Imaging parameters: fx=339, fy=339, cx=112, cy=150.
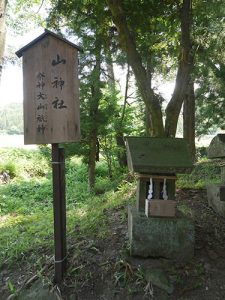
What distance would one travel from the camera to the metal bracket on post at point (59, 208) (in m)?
4.00

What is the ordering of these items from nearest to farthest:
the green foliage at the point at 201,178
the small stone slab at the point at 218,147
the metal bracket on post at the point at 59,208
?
the metal bracket on post at the point at 59,208 < the small stone slab at the point at 218,147 < the green foliage at the point at 201,178

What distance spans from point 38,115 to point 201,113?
12.8 m

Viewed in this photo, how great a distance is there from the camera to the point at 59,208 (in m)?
4.04

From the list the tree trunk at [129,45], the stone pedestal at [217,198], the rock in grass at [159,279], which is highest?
the tree trunk at [129,45]

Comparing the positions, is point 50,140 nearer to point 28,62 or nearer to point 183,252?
→ point 28,62

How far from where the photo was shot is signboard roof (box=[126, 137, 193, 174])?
3930 mm

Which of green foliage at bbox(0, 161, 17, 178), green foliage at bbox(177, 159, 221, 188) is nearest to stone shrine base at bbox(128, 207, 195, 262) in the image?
green foliage at bbox(177, 159, 221, 188)

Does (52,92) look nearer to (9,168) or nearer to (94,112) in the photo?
(94,112)

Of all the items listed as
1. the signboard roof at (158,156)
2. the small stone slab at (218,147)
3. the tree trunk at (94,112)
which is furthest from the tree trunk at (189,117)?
the signboard roof at (158,156)

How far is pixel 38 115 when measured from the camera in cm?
402

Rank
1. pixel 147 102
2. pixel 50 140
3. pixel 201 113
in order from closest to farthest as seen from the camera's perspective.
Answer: pixel 50 140
pixel 147 102
pixel 201 113

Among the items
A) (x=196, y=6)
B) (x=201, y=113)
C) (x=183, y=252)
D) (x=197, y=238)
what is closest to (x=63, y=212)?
(x=183, y=252)

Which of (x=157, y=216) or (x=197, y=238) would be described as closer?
(x=157, y=216)

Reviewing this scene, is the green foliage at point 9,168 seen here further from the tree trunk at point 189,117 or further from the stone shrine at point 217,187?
the stone shrine at point 217,187
